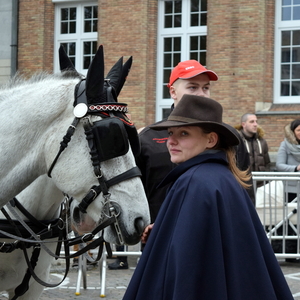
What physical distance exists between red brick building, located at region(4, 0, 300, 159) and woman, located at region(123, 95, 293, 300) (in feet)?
36.1

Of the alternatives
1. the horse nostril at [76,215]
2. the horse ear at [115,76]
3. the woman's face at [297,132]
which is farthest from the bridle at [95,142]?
the woman's face at [297,132]

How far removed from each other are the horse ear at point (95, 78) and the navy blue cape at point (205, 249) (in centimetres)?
73

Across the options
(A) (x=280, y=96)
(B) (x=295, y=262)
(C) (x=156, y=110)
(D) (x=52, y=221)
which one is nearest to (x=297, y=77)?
(A) (x=280, y=96)

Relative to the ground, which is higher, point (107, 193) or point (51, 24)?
point (51, 24)

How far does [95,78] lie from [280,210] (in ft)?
15.9

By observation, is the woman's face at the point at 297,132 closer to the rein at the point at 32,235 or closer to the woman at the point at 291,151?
the woman at the point at 291,151

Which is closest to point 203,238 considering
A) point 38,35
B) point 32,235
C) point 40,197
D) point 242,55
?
point 32,235

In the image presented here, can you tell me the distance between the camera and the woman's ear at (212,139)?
105 inches

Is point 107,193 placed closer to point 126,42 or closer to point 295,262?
point 295,262

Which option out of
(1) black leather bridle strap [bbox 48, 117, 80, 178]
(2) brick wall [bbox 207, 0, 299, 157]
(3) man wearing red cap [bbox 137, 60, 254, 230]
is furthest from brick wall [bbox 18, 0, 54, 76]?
(1) black leather bridle strap [bbox 48, 117, 80, 178]

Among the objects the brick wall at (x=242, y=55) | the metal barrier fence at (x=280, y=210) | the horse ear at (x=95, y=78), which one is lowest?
the metal barrier fence at (x=280, y=210)

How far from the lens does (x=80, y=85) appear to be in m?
2.98

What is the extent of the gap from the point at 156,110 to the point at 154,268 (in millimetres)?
12717

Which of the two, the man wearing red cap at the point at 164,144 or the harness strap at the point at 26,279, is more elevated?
the man wearing red cap at the point at 164,144
